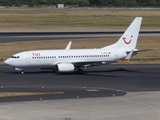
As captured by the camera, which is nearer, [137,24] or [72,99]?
[72,99]

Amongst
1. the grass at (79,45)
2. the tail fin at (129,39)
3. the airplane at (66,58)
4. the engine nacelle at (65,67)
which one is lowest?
the grass at (79,45)

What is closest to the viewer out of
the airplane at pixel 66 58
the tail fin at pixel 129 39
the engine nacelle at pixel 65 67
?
the engine nacelle at pixel 65 67

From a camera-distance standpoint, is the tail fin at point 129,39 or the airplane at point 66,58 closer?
the airplane at point 66,58

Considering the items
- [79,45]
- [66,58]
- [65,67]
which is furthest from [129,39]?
[79,45]

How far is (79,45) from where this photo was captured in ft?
285

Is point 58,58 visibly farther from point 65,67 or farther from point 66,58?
point 65,67

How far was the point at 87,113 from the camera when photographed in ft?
129

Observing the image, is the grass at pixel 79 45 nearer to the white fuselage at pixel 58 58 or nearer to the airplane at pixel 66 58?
the airplane at pixel 66 58

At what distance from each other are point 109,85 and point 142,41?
39742 millimetres

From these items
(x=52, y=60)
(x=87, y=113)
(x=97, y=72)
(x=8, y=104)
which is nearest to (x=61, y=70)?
(x=52, y=60)

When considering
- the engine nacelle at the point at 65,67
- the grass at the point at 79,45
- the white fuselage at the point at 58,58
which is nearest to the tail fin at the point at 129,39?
the white fuselage at the point at 58,58

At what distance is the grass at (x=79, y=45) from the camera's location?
79.9 metres

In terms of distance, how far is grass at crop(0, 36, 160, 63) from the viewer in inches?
3145

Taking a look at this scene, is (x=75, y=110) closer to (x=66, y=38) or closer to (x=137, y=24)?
(x=137, y=24)
